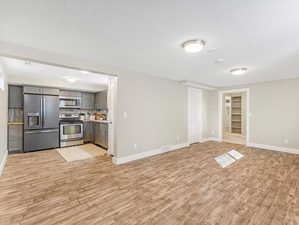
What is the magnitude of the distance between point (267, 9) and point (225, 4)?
48 centimetres

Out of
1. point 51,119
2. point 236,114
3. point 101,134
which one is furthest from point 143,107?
point 236,114

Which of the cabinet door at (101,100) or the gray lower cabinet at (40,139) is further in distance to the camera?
the cabinet door at (101,100)

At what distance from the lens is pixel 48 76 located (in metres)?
4.61

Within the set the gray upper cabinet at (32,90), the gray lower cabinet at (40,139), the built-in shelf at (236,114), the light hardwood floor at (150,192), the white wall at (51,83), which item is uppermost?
the white wall at (51,83)

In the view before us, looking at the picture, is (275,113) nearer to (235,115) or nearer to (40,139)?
(235,115)

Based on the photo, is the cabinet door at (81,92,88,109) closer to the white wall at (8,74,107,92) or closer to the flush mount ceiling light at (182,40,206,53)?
the white wall at (8,74,107,92)

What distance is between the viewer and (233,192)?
7.75 ft

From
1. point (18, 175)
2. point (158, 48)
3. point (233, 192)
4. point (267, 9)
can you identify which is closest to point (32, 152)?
point (18, 175)

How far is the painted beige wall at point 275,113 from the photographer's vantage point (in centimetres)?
460

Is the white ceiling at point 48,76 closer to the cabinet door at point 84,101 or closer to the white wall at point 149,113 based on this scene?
the cabinet door at point 84,101

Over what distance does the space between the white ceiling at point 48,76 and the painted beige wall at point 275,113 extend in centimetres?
547

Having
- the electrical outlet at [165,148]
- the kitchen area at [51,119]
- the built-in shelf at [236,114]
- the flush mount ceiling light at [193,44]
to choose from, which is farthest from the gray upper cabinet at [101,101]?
the built-in shelf at [236,114]

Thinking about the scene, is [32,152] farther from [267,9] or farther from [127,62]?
[267,9]

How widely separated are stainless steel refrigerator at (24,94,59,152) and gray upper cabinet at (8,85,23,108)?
0.38m
